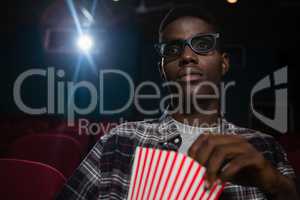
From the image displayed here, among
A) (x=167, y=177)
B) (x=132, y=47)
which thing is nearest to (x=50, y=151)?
(x=167, y=177)

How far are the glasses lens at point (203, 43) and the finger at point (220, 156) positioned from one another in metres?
0.79

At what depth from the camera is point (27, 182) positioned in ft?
4.50

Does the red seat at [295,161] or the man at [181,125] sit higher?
the man at [181,125]

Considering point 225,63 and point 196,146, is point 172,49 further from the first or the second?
point 196,146

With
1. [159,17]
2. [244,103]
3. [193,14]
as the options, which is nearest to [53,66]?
[159,17]

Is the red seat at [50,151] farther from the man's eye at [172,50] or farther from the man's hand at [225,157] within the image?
the man's hand at [225,157]

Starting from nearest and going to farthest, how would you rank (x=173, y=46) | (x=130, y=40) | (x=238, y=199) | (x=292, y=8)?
(x=238, y=199)
(x=173, y=46)
(x=292, y=8)
(x=130, y=40)

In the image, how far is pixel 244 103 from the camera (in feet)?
30.7

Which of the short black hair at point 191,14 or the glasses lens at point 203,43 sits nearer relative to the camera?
the glasses lens at point 203,43

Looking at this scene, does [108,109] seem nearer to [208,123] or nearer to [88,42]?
[88,42]

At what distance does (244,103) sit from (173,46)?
27.0 feet

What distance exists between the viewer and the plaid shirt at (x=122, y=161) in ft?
4.19

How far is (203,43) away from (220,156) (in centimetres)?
85

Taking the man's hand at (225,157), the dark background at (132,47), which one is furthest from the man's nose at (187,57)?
the dark background at (132,47)
